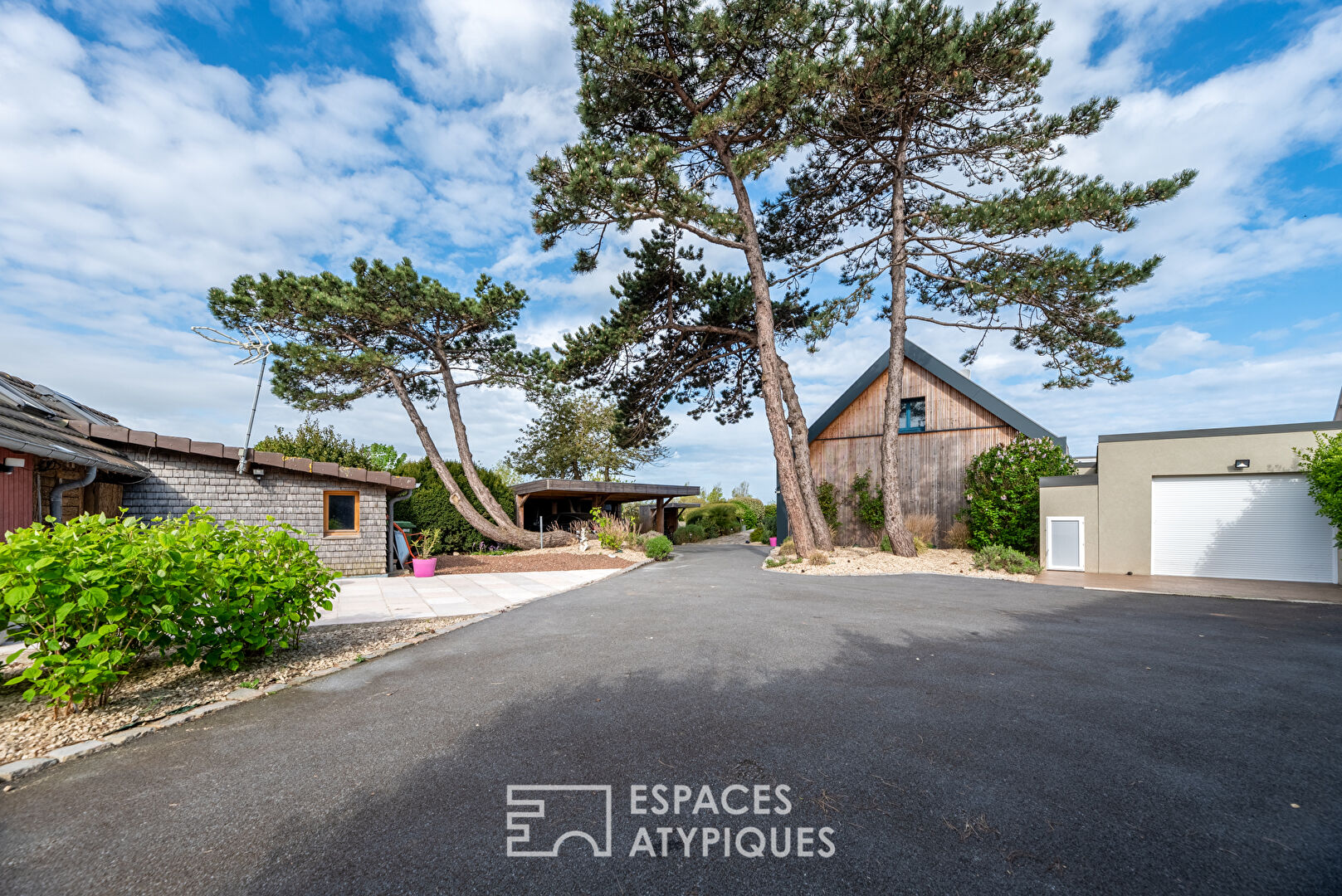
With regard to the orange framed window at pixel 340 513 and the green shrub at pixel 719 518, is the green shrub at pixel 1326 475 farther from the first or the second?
the green shrub at pixel 719 518

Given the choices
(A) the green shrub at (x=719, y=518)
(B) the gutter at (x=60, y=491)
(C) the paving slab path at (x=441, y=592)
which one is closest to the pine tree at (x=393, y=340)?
(C) the paving slab path at (x=441, y=592)

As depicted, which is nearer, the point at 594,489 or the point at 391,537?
the point at 391,537

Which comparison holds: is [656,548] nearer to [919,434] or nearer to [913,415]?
[919,434]

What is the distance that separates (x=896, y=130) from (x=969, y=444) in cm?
816

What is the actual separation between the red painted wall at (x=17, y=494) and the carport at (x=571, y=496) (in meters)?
10.7

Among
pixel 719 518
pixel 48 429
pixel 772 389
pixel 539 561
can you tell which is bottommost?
pixel 719 518

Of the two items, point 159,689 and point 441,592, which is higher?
point 159,689

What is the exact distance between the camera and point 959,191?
1313 cm

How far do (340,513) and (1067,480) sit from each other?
15164mm

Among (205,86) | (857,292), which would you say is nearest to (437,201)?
(205,86)

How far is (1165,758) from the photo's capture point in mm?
2732

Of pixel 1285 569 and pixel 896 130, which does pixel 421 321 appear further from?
pixel 1285 569

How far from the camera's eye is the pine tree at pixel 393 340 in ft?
42.8

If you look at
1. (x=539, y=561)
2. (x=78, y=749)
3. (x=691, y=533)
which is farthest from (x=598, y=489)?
(x=78, y=749)
